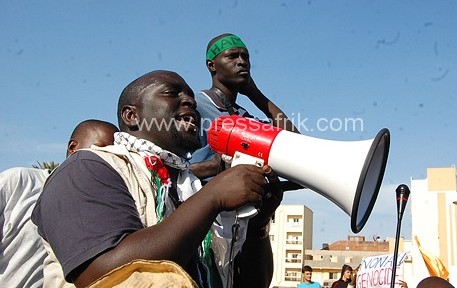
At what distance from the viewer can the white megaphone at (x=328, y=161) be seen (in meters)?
2.15

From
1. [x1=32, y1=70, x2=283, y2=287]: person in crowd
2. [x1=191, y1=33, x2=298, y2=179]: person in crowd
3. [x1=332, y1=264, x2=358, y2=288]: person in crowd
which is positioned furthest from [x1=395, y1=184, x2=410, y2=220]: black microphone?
[x1=332, y1=264, x2=358, y2=288]: person in crowd

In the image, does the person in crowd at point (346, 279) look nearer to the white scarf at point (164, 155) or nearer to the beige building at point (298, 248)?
the white scarf at point (164, 155)

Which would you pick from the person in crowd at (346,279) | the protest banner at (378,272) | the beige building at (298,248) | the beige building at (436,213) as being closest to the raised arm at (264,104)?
the protest banner at (378,272)

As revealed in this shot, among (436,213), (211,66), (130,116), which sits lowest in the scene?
(130,116)

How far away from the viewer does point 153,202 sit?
6.15 ft

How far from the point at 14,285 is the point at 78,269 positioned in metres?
1.33

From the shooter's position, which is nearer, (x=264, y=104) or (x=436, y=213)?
(x=264, y=104)

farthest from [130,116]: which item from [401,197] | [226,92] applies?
[401,197]

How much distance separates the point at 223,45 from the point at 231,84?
249 mm

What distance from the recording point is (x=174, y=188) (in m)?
2.15

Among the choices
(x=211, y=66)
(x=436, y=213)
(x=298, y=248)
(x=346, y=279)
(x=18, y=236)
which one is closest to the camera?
(x=18, y=236)

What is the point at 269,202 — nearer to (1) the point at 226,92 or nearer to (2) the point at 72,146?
(1) the point at 226,92

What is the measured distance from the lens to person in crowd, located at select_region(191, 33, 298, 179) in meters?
3.21

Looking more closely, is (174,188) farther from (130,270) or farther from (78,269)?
(130,270)
